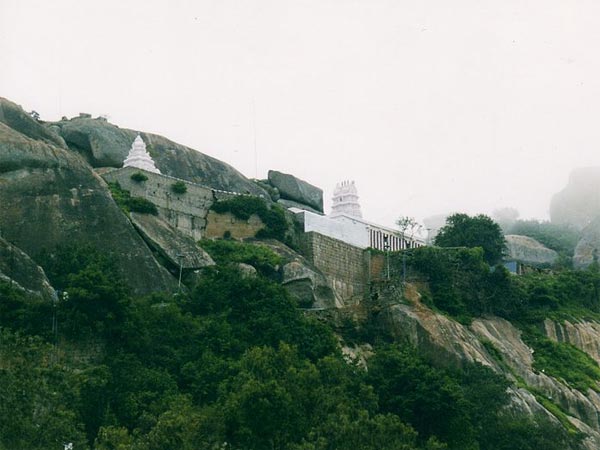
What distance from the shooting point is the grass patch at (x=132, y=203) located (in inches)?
1943

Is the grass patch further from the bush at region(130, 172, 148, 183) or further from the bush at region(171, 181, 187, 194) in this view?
the bush at region(171, 181, 187, 194)

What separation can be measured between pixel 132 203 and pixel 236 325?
8.28m

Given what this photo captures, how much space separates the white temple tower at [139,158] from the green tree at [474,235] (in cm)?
1557

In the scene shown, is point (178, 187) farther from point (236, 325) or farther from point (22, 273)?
point (22, 273)

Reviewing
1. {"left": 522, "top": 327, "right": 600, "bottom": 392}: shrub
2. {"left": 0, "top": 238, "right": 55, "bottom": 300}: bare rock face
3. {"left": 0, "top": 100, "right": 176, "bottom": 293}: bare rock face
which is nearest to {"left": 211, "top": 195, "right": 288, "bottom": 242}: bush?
{"left": 0, "top": 100, "right": 176, "bottom": 293}: bare rock face

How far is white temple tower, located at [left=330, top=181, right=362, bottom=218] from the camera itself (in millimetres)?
67062

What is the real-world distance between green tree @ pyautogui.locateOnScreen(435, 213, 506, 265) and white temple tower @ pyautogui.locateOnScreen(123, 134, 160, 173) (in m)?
15.6

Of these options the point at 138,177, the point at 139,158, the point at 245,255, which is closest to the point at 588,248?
the point at 245,255

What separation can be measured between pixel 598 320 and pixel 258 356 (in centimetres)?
2830

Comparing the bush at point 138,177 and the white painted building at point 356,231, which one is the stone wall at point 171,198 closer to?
the bush at point 138,177

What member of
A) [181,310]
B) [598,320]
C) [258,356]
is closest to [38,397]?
[258,356]

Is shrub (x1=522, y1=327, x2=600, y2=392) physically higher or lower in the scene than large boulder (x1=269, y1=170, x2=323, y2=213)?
lower

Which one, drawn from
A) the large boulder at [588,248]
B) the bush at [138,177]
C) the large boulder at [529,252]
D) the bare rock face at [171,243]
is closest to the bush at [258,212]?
the bush at [138,177]

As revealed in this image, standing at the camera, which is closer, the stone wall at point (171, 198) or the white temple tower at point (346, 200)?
the stone wall at point (171, 198)
